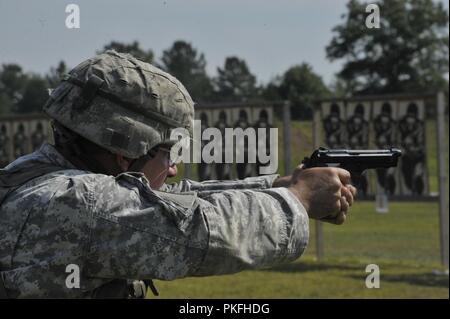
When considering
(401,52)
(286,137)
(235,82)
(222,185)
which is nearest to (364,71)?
(401,52)

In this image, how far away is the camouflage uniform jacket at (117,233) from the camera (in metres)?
2.01

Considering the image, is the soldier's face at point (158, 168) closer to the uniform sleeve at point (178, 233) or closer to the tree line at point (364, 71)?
the uniform sleeve at point (178, 233)

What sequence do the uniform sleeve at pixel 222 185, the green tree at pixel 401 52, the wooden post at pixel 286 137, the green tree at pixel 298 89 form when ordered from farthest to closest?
the green tree at pixel 401 52 < the green tree at pixel 298 89 < the wooden post at pixel 286 137 < the uniform sleeve at pixel 222 185

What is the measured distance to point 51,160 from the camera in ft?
7.33

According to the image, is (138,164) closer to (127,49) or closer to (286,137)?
(127,49)

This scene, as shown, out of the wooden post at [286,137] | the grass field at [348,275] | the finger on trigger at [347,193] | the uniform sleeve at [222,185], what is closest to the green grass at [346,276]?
the grass field at [348,275]

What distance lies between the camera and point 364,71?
47.2 metres

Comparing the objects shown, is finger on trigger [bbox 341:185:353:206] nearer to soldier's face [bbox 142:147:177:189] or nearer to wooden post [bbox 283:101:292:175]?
soldier's face [bbox 142:147:177:189]

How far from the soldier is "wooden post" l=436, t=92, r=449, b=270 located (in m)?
9.13

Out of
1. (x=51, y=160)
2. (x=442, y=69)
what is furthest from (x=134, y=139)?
(x=442, y=69)

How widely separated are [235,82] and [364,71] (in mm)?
20695

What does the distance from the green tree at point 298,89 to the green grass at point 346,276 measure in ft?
22.3

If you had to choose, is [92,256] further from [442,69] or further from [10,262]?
[442,69]

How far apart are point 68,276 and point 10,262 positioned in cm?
15
